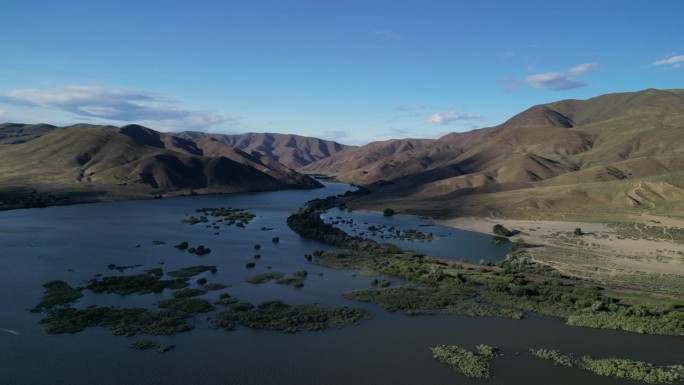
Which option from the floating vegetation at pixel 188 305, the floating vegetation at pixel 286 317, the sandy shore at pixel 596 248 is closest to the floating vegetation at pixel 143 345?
the floating vegetation at pixel 286 317

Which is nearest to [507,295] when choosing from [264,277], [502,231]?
[264,277]

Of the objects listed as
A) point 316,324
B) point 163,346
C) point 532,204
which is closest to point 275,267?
point 316,324

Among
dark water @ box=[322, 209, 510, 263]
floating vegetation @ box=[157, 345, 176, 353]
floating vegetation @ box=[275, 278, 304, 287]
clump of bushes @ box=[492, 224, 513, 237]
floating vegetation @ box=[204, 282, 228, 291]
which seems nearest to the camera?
floating vegetation @ box=[157, 345, 176, 353]

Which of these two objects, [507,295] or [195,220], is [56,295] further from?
[195,220]

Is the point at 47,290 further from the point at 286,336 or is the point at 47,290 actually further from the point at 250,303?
the point at 286,336

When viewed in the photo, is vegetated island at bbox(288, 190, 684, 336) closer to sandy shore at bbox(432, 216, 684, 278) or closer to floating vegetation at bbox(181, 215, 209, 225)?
sandy shore at bbox(432, 216, 684, 278)

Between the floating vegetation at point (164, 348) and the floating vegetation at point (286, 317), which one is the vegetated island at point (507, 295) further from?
the floating vegetation at point (164, 348)

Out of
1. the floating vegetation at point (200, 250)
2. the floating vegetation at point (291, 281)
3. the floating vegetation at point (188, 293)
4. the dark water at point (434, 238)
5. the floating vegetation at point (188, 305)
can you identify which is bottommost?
the floating vegetation at point (188, 305)

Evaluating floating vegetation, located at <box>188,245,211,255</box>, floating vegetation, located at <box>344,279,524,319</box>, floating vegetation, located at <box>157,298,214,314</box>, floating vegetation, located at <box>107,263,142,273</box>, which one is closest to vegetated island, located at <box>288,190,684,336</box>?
floating vegetation, located at <box>344,279,524,319</box>
